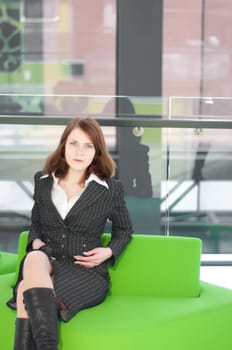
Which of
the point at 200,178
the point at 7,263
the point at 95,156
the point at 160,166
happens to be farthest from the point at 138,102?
the point at 95,156

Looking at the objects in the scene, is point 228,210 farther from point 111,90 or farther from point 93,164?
point 111,90

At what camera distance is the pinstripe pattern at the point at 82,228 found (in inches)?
144

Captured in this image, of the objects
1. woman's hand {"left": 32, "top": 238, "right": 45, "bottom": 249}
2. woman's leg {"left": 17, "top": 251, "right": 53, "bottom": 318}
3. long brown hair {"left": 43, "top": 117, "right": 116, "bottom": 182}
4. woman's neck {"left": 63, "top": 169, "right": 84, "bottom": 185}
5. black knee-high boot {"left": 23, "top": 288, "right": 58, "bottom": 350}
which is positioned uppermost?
long brown hair {"left": 43, "top": 117, "right": 116, "bottom": 182}

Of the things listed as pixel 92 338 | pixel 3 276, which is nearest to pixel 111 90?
pixel 3 276

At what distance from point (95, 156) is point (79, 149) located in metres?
0.12

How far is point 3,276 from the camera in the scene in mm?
4105

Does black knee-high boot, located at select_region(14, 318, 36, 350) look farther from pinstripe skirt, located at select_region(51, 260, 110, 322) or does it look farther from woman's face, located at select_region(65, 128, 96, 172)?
woman's face, located at select_region(65, 128, 96, 172)

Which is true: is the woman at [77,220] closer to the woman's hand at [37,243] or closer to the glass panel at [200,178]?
the woman's hand at [37,243]

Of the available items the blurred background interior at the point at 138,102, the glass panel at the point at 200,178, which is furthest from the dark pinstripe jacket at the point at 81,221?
the glass panel at the point at 200,178

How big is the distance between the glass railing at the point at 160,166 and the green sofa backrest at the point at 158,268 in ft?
6.24

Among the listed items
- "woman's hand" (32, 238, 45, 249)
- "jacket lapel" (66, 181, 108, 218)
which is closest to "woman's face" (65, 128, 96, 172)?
"jacket lapel" (66, 181, 108, 218)

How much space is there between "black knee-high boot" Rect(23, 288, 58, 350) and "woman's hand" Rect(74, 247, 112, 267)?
34cm

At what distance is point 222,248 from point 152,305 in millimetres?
2748

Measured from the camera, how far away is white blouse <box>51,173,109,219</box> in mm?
3770
